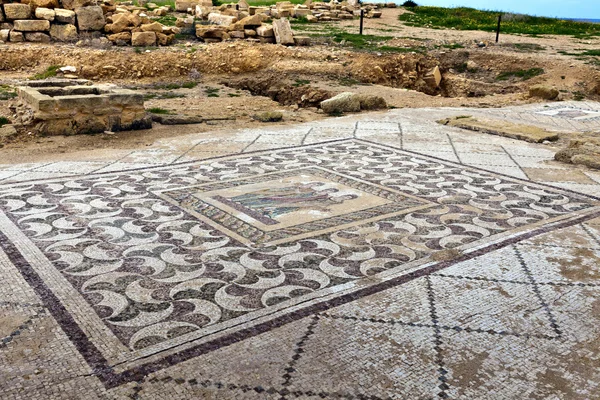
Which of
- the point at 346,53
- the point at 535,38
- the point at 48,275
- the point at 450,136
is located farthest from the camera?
the point at 535,38

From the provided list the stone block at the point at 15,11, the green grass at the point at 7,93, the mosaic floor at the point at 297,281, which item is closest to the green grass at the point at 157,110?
the green grass at the point at 7,93

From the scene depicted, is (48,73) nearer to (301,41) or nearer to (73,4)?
(73,4)

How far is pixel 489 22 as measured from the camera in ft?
62.7

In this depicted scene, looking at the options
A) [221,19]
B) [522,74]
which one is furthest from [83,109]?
[221,19]

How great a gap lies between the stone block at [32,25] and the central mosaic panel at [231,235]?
28.0 ft

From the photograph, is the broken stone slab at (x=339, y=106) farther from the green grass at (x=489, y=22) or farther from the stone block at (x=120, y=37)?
the green grass at (x=489, y=22)

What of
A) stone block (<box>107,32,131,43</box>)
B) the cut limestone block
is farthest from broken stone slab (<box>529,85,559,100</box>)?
the cut limestone block

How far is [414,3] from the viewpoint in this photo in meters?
24.0

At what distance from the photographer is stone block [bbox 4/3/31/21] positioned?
39.0 feet

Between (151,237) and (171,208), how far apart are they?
518 millimetres

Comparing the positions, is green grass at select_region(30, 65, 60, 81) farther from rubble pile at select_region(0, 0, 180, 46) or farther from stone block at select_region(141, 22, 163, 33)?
stone block at select_region(141, 22, 163, 33)

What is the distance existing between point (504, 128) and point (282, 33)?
6.89m

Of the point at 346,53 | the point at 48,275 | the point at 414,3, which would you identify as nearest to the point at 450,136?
the point at 48,275

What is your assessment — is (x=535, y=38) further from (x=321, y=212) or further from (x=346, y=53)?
(x=321, y=212)
